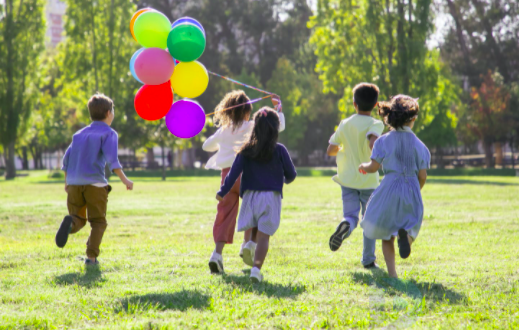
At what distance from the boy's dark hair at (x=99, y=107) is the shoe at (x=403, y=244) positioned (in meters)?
3.11

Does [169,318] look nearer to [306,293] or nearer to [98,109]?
[306,293]

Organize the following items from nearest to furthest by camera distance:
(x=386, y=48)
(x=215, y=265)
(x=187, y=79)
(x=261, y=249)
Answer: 1. (x=261, y=249)
2. (x=215, y=265)
3. (x=187, y=79)
4. (x=386, y=48)

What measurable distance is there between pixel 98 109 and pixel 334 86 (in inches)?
952

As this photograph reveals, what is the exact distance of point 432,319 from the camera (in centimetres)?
352

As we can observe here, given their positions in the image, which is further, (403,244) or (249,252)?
(249,252)

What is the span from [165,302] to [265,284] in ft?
3.02

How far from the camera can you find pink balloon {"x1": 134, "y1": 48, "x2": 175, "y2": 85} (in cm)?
575

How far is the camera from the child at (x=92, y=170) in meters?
5.54

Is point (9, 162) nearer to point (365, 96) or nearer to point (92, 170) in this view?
point (92, 170)

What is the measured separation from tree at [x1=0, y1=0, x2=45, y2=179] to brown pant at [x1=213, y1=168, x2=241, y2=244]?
2830cm

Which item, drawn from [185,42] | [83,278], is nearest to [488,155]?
[185,42]

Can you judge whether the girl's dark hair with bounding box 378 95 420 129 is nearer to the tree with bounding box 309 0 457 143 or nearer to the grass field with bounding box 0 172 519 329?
the grass field with bounding box 0 172 519 329

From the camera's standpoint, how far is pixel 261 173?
4934 mm

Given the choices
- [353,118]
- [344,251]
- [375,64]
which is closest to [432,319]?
[353,118]
